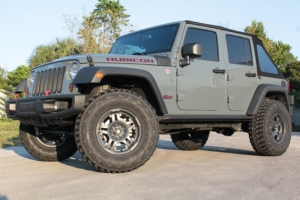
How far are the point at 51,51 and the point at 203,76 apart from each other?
18.2 m

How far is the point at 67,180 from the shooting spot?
4.23 meters

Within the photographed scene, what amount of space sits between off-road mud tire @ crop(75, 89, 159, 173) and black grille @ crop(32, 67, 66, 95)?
0.60 m

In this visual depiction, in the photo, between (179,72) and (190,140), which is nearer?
(179,72)

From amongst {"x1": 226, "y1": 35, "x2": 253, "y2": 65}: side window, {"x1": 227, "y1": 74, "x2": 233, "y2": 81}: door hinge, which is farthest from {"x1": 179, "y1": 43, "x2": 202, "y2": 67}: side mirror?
{"x1": 226, "y1": 35, "x2": 253, "y2": 65}: side window

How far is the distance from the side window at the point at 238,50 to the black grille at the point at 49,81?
9.01ft

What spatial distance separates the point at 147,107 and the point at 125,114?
0.90 ft

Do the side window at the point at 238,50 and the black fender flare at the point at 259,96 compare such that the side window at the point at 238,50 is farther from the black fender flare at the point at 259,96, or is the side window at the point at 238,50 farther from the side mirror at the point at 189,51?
the side mirror at the point at 189,51

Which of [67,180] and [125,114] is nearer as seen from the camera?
[67,180]

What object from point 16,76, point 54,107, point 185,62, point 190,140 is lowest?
point 190,140

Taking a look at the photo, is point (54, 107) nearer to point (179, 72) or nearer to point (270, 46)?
point (179, 72)

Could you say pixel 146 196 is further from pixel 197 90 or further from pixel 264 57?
pixel 264 57

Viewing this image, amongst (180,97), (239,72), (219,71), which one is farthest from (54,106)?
(239,72)

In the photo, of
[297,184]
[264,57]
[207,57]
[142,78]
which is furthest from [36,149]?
[264,57]

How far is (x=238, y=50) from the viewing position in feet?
21.4
